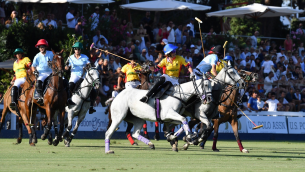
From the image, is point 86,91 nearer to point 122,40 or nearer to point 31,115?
point 31,115

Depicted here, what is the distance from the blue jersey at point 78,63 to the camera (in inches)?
533

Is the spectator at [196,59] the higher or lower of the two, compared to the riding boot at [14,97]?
higher

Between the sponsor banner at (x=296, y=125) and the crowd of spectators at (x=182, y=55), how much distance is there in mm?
875

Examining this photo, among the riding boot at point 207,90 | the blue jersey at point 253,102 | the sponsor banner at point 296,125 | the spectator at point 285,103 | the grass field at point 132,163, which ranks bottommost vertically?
the sponsor banner at point 296,125

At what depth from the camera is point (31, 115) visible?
13.1 m

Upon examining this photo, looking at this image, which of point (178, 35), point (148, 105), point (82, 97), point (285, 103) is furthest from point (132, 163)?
point (178, 35)

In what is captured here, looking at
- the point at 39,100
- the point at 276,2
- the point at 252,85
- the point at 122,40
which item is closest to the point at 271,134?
the point at 252,85

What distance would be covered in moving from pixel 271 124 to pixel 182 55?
4384 mm

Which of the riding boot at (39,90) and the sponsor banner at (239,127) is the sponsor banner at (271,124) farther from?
the riding boot at (39,90)

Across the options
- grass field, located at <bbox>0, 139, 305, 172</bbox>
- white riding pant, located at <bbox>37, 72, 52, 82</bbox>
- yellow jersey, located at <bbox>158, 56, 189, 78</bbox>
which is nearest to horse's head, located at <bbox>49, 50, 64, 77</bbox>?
white riding pant, located at <bbox>37, 72, 52, 82</bbox>

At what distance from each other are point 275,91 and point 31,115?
38.3ft

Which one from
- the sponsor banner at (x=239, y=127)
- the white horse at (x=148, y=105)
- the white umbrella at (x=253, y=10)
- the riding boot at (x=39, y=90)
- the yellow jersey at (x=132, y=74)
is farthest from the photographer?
the white umbrella at (x=253, y=10)

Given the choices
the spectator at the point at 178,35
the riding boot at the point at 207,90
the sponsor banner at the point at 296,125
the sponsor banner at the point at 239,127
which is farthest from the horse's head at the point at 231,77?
the spectator at the point at 178,35

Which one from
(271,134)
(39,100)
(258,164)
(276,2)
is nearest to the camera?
(258,164)
